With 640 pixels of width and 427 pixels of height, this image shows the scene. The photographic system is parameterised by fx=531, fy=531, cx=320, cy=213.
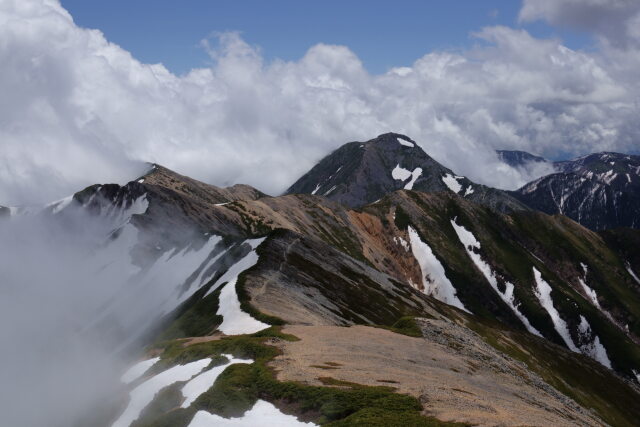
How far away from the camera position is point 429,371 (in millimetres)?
52969

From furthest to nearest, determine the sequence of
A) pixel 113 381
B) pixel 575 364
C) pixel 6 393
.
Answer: pixel 575 364 → pixel 6 393 → pixel 113 381

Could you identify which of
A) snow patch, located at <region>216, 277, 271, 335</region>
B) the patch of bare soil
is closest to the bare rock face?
snow patch, located at <region>216, 277, 271, 335</region>

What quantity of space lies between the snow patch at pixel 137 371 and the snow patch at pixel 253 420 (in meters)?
27.0

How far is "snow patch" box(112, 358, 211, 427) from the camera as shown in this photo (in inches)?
1849

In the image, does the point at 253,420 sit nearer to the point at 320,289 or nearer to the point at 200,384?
the point at 200,384

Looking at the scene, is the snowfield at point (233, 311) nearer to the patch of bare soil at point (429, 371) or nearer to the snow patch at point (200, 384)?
the patch of bare soil at point (429, 371)

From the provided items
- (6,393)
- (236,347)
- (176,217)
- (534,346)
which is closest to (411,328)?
(236,347)

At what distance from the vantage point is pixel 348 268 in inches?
5423

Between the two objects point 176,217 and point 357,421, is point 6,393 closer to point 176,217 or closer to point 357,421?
point 357,421

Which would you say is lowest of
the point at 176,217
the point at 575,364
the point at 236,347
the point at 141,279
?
the point at 575,364

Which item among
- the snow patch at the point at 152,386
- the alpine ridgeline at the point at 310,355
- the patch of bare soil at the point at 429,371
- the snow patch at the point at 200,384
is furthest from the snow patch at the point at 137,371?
the snow patch at the point at 200,384

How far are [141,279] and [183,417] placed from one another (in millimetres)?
115307

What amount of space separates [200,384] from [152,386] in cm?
926

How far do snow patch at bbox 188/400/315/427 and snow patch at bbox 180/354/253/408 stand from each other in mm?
3987
